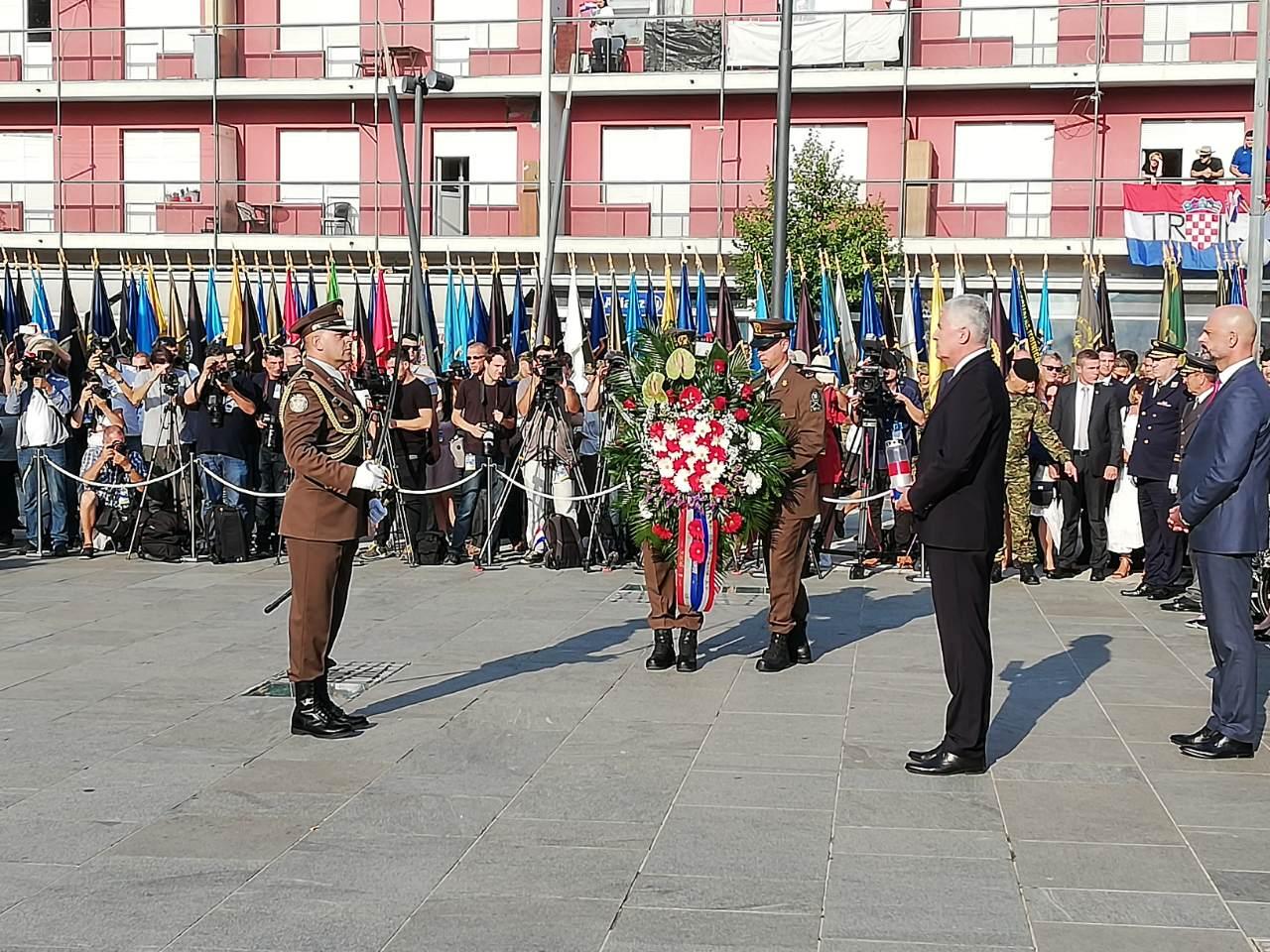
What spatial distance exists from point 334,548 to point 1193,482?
4089 mm

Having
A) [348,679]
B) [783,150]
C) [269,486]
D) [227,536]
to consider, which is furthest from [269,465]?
[348,679]

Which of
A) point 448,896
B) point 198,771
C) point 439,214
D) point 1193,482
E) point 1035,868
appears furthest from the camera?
point 439,214

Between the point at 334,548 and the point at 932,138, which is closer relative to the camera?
the point at 334,548

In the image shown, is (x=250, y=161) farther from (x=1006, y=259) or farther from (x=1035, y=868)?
(x=1035, y=868)

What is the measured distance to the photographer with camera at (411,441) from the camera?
14.5 m

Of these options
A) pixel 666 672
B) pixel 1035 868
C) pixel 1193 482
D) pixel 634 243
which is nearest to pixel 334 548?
pixel 666 672

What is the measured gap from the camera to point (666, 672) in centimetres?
924

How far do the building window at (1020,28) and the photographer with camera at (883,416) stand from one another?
17.7 meters

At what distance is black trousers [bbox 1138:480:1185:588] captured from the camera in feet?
41.8

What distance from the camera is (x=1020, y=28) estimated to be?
3033 centimetres

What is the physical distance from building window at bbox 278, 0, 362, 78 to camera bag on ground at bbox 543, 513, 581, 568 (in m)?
20.9

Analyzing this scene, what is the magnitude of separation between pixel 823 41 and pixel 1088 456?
18.3 m

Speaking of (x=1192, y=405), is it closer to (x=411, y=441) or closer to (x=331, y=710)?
(x=411, y=441)

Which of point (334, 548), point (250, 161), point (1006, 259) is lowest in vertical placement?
point (334, 548)
